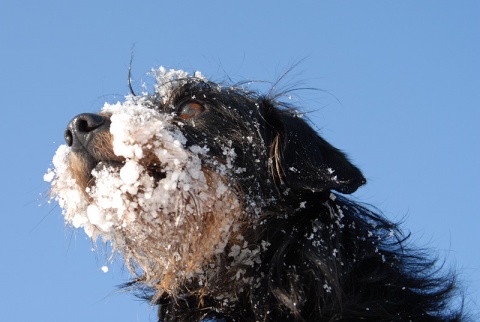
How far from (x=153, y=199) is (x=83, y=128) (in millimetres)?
633

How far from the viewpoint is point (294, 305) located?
4.50 metres

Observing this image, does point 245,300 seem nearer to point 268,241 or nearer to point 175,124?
point 268,241

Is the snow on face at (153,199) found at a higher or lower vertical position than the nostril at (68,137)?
lower

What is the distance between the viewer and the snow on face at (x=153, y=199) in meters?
4.39

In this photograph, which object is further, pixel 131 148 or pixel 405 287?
pixel 405 287

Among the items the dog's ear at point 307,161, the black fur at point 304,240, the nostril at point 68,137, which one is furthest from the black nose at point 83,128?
the dog's ear at point 307,161

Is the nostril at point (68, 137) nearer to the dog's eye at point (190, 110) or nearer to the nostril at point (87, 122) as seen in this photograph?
the nostril at point (87, 122)

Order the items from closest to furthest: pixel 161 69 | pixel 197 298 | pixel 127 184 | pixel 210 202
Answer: pixel 127 184
pixel 210 202
pixel 197 298
pixel 161 69

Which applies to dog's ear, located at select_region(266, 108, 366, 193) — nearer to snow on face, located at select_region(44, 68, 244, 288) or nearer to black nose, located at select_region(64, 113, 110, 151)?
snow on face, located at select_region(44, 68, 244, 288)

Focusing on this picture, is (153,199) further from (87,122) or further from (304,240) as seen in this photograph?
(304,240)

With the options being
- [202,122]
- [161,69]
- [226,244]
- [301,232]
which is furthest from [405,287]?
[161,69]

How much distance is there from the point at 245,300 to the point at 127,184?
111cm

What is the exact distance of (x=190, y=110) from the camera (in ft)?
16.4

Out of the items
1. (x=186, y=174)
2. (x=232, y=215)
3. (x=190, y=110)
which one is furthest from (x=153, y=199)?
(x=190, y=110)
